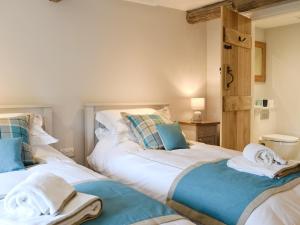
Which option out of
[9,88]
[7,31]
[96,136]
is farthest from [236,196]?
[7,31]

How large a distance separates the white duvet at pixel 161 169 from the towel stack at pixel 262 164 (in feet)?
0.57

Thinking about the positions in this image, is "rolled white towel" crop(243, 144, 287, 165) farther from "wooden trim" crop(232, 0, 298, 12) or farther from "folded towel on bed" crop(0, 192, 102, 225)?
"wooden trim" crop(232, 0, 298, 12)

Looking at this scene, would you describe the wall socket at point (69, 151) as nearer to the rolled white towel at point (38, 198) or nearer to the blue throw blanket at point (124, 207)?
the blue throw blanket at point (124, 207)

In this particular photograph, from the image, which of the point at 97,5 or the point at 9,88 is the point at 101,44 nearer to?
the point at 97,5

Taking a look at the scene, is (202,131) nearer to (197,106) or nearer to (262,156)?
(197,106)

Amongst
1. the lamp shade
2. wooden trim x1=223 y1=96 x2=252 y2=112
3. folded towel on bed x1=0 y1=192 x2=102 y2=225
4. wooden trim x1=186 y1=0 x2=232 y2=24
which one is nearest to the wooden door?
wooden trim x1=223 y1=96 x2=252 y2=112

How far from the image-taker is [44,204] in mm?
1115

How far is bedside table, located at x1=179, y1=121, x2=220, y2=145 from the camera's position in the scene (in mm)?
3559

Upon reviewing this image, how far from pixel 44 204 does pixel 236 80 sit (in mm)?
2759

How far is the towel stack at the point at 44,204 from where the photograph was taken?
109 cm

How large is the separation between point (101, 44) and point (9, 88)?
3.46 ft

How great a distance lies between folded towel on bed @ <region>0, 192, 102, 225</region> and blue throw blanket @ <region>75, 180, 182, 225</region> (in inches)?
1.2

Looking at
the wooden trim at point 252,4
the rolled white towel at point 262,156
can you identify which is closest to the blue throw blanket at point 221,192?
the rolled white towel at point 262,156

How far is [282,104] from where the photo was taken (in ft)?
16.1
